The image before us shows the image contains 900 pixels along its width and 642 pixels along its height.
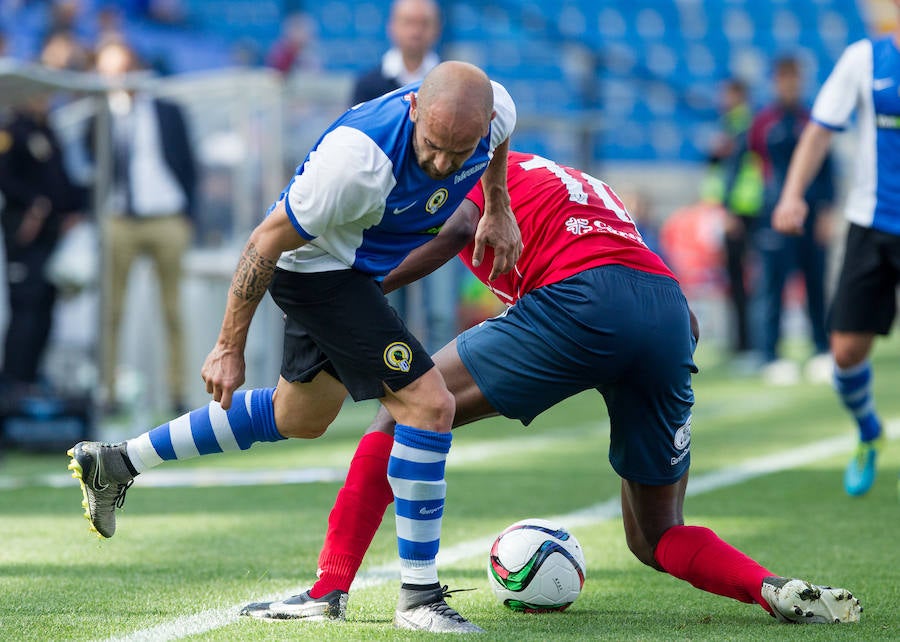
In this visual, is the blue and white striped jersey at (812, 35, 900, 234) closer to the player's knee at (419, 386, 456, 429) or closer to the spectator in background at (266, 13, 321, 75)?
the player's knee at (419, 386, 456, 429)

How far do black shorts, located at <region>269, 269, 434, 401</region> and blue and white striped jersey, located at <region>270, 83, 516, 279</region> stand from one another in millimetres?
47

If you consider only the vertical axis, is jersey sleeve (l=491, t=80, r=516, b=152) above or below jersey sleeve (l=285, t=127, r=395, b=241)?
above

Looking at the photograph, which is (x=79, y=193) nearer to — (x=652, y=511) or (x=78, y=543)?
(x=78, y=543)

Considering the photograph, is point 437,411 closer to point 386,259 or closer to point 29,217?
point 386,259

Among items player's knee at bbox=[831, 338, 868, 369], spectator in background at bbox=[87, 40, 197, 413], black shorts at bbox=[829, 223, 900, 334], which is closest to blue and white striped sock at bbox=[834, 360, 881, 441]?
player's knee at bbox=[831, 338, 868, 369]

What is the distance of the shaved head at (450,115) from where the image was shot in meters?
3.62

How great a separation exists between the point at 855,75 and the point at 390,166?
3.28m

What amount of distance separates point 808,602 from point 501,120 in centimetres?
160

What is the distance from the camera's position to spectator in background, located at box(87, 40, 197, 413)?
1028cm

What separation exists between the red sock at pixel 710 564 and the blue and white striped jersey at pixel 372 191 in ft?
3.82

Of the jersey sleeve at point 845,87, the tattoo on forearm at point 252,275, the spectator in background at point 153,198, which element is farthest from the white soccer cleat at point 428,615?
the spectator in background at point 153,198

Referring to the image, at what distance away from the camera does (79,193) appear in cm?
984

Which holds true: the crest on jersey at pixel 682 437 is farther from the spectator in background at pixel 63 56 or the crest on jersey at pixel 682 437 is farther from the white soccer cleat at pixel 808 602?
the spectator in background at pixel 63 56

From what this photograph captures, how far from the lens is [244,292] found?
3830mm
